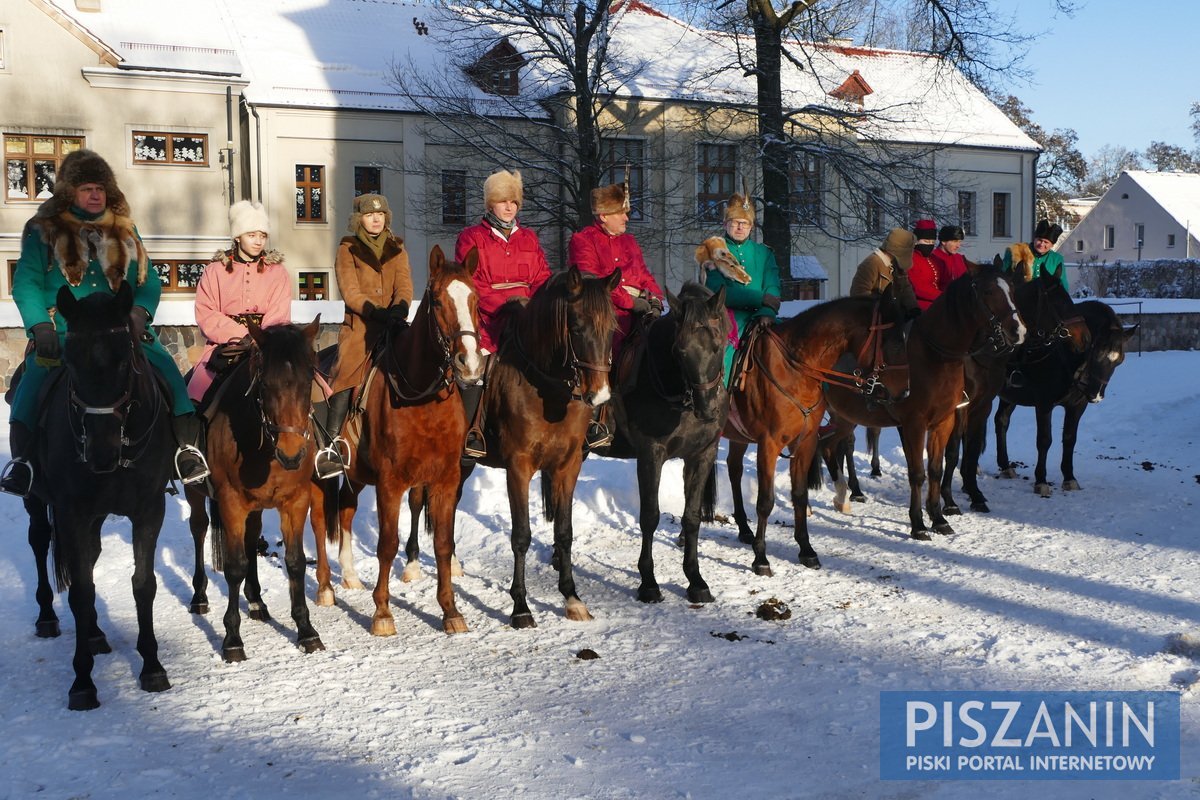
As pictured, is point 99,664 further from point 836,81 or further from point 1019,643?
point 836,81

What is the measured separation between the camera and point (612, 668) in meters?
5.70

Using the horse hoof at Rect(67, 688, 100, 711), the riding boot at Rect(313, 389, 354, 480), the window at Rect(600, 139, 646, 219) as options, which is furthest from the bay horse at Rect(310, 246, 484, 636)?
the window at Rect(600, 139, 646, 219)

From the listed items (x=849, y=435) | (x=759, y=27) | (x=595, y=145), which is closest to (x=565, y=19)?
(x=595, y=145)

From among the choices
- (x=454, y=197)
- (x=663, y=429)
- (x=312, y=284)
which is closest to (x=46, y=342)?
(x=663, y=429)

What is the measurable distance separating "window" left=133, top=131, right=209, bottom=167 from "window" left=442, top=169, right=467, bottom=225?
22.1ft

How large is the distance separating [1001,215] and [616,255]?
36566 millimetres

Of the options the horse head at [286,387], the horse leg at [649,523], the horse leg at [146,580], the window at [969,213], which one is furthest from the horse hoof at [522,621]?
the window at [969,213]

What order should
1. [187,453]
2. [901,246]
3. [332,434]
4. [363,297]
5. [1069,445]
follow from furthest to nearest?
[1069,445] → [901,246] → [363,297] → [332,434] → [187,453]

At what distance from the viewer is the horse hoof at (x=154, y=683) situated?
17.7ft

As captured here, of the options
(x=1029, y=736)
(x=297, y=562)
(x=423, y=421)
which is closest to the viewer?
(x=1029, y=736)

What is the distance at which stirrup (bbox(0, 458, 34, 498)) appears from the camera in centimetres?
561

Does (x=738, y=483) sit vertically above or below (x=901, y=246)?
below

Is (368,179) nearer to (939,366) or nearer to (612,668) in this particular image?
(939,366)

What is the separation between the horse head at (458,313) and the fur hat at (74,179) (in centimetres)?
183
